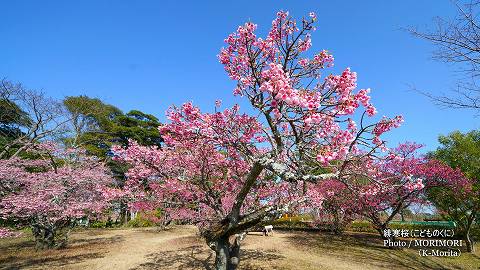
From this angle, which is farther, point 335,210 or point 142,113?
point 142,113

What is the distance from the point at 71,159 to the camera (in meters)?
20.5

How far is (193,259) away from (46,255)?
7188 mm

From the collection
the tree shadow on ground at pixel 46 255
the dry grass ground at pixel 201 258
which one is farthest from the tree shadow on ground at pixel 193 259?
the tree shadow on ground at pixel 46 255

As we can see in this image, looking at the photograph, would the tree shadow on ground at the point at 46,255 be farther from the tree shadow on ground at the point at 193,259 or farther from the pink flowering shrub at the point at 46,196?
the tree shadow on ground at the point at 193,259

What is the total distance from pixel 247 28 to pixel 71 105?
1230 inches

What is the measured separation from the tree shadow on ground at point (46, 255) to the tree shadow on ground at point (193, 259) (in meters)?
3.01

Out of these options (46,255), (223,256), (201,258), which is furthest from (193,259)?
(46,255)

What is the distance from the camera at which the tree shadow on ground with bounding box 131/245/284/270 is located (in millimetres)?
11344

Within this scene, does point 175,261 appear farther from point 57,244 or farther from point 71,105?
point 71,105

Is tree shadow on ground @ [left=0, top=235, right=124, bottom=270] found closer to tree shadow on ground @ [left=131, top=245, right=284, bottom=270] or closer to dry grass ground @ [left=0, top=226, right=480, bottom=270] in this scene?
dry grass ground @ [left=0, top=226, right=480, bottom=270]

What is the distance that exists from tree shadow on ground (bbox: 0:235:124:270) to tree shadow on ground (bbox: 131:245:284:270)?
3010 mm

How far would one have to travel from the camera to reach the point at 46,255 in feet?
45.5

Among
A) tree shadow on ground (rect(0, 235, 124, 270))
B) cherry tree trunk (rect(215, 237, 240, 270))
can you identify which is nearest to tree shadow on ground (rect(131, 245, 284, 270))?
tree shadow on ground (rect(0, 235, 124, 270))

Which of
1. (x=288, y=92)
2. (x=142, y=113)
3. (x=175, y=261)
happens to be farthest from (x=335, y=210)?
(x=142, y=113)
